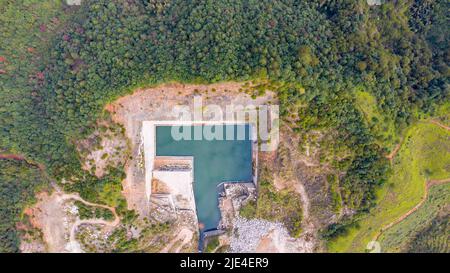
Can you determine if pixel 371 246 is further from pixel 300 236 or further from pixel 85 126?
pixel 85 126

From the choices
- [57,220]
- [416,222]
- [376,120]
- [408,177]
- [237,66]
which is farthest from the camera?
[416,222]

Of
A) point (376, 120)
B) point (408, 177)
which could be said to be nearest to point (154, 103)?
point (376, 120)

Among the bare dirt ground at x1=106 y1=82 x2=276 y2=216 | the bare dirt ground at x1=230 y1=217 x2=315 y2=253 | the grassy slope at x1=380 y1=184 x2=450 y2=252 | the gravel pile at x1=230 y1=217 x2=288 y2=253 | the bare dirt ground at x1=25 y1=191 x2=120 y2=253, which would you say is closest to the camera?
the bare dirt ground at x1=106 y1=82 x2=276 y2=216

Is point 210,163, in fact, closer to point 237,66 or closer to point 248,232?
point 248,232

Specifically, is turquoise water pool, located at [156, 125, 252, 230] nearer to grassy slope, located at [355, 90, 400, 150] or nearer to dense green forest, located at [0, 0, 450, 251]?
dense green forest, located at [0, 0, 450, 251]

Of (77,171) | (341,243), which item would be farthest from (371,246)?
(77,171)

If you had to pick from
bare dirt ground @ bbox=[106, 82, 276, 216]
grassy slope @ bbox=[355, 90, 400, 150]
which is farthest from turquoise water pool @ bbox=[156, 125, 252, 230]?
grassy slope @ bbox=[355, 90, 400, 150]
